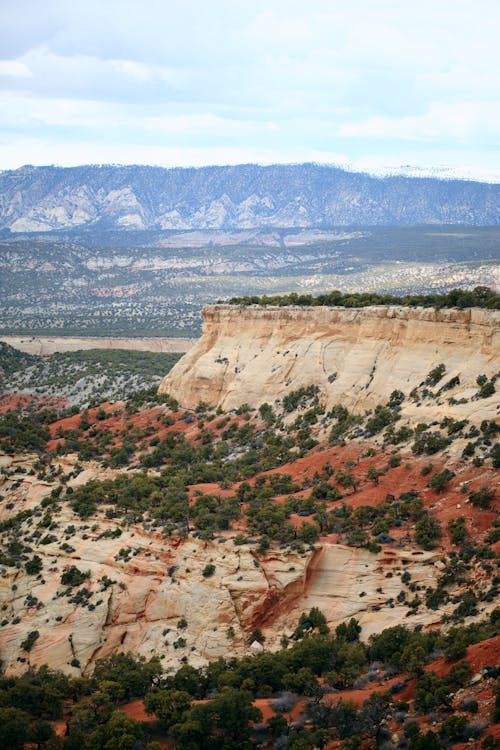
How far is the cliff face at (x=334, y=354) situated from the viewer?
2089 inches

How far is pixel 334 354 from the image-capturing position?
64500 mm

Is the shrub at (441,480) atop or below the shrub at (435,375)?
below

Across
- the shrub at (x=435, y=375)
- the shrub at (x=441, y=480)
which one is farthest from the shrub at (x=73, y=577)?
the shrub at (x=435, y=375)

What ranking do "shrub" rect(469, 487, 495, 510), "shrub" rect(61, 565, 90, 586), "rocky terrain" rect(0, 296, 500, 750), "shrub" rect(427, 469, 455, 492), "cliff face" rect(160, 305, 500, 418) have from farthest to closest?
"cliff face" rect(160, 305, 500, 418), "shrub" rect(61, 565, 90, 586), "shrub" rect(427, 469, 455, 492), "shrub" rect(469, 487, 495, 510), "rocky terrain" rect(0, 296, 500, 750)

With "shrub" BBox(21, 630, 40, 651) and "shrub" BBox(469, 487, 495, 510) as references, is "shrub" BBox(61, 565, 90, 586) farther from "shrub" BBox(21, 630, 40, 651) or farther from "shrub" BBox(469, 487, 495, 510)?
"shrub" BBox(469, 487, 495, 510)

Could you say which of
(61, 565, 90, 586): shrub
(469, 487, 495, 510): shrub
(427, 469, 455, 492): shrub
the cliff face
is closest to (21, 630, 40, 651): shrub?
(61, 565, 90, 586): shrub

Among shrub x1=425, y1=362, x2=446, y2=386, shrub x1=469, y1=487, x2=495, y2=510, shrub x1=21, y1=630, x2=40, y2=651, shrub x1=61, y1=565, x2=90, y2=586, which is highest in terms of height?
shrub x1=425, y1=362, x2=446, y2=386

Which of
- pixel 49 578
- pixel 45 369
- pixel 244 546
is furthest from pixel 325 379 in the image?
pixel 45 369

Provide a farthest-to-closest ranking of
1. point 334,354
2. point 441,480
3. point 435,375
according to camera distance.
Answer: point 334,354
point 435,375
point 441,480

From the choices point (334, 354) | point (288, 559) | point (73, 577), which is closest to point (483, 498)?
point (288, 559)

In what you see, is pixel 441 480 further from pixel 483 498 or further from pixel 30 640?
pixel 30 640

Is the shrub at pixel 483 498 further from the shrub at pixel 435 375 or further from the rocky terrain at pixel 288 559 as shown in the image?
the shrub at pixel 435 375

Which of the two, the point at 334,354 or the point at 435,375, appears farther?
the point at 334,354

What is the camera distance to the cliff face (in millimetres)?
53062
